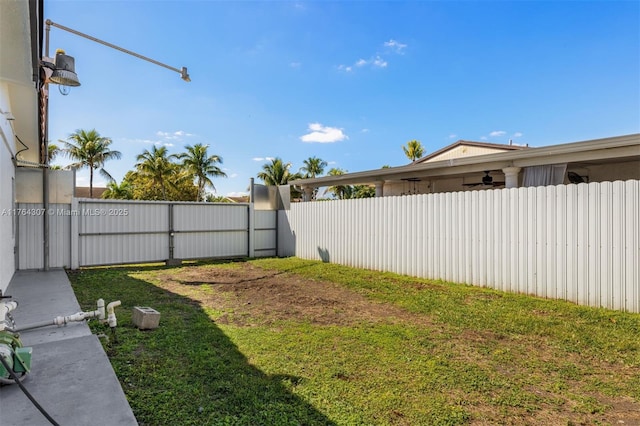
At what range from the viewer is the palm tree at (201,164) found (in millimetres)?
24906

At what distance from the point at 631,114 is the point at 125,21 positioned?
1161 centimetres

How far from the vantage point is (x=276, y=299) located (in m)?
5.52

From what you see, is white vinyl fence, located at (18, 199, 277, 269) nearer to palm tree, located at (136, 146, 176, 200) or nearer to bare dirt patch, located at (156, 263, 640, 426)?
bare dirt patch, located at (156, 263, 640, 426)

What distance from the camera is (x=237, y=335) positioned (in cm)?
372

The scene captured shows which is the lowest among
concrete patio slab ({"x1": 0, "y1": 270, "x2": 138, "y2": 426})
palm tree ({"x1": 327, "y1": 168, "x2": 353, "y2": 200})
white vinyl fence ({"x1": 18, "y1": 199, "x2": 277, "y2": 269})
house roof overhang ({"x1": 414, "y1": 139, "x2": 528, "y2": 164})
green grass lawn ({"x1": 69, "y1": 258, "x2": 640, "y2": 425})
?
green grass lawn ({"x1": 69, "y1": 258, "x2": 640, "y2": 425})

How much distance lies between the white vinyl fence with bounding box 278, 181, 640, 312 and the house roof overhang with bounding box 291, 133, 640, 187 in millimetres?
2180

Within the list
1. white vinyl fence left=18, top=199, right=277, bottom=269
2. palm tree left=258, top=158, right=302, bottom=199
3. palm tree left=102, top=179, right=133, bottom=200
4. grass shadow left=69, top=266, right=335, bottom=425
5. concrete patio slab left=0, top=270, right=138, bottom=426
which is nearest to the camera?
concrete patio slab left=0, top=270, right=138, bottom=426

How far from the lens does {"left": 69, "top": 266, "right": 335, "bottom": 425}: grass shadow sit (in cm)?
213

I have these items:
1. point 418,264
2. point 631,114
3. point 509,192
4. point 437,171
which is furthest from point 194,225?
point 631,114

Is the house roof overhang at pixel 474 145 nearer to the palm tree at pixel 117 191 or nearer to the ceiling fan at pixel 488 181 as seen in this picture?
the ceiling fan at pixel 488 181

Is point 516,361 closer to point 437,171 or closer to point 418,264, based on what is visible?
point 418,264

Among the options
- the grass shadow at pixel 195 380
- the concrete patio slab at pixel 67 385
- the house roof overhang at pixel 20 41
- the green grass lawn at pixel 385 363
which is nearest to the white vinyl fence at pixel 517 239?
the green grass lawn at pixel 385 363

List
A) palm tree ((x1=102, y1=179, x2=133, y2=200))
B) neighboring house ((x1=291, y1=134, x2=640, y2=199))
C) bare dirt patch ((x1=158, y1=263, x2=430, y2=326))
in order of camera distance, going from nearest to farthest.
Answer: bare dirt patch ((x1=158, y1=263, x2=430, y2=326)), neighboring house ((x1=291, y1=134, x2=640, y2=199)), palm tree ((x1=102, y1=179, x2=133, y2=200))

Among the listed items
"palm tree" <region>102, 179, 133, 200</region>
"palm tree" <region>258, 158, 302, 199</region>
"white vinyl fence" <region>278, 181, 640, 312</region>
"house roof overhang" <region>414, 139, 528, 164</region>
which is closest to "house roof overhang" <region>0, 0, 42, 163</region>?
"white vinyl fence" <region>278, 181, 640, 312</region>
